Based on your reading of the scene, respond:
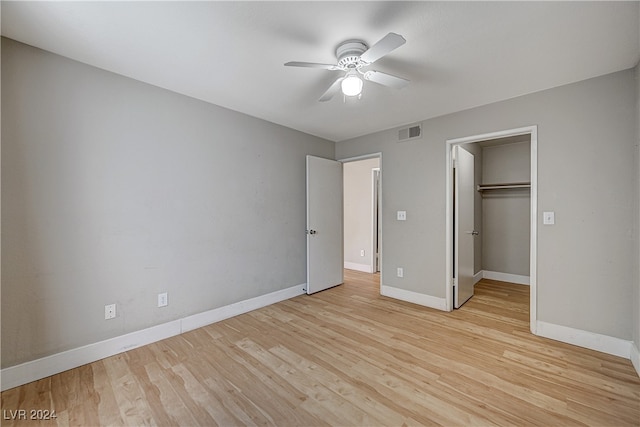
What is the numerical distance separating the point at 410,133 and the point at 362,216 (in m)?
2.28

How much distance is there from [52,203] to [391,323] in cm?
328

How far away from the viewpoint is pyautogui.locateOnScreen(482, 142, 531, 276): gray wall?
14.3ft

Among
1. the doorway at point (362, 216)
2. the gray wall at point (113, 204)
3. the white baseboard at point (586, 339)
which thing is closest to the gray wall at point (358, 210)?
the doorway at point (362, 216)

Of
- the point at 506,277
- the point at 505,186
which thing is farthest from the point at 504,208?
the point at 506,277

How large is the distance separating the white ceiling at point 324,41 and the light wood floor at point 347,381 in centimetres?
246

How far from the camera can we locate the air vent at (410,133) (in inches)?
135

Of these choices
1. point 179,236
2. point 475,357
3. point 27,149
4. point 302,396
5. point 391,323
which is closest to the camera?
point 302,396

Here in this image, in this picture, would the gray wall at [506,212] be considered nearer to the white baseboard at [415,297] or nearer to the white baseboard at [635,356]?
the white baseboard at [415,297]

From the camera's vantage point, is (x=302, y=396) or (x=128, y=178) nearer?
(x=302, y=396)

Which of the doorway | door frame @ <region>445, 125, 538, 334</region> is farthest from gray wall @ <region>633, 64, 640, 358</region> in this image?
the doorway

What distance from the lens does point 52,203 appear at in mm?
1986

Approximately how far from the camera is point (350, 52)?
1845 mm

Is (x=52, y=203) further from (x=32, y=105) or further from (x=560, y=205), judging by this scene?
(x=560, y=205)

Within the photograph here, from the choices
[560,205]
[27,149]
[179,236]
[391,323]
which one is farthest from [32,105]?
[560,205]
